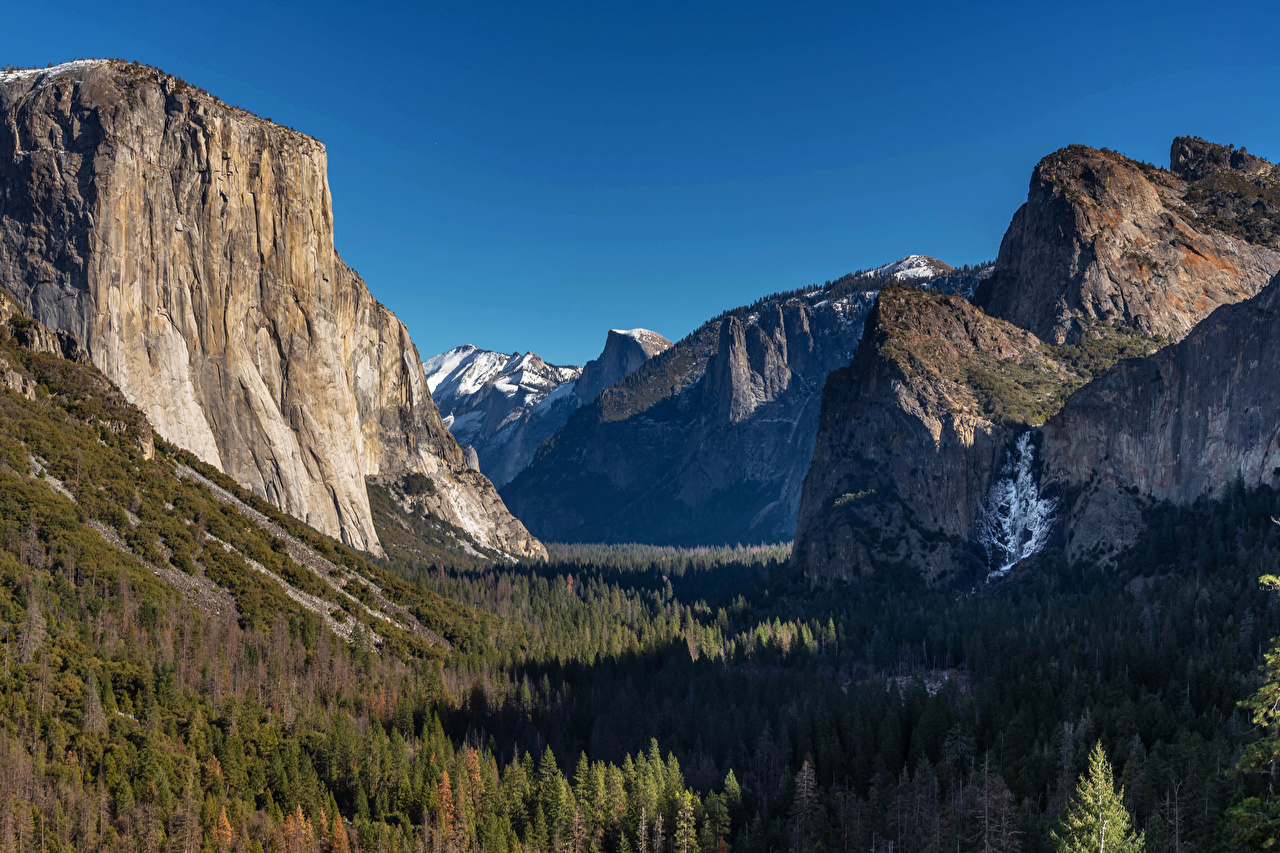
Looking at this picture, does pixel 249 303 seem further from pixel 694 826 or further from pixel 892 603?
pixel 694 826

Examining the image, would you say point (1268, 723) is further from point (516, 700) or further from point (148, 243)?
point (148, 243)

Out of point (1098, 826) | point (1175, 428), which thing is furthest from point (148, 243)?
point (1175, 428)

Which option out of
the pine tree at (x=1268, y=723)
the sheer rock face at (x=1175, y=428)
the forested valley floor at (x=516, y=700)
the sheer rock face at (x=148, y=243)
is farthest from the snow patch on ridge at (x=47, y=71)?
the pine tree at (x=1268, y=723)

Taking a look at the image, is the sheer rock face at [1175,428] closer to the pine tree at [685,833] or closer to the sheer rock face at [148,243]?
the pine tree at [685,833]

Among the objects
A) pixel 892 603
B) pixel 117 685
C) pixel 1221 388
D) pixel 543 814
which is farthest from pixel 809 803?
pixel 1221 388

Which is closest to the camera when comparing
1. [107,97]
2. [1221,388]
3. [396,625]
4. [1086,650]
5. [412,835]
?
[412,835]

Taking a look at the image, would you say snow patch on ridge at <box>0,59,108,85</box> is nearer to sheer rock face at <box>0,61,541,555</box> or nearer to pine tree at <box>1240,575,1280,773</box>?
sheer rock face at <box>0,61,541,555</box>

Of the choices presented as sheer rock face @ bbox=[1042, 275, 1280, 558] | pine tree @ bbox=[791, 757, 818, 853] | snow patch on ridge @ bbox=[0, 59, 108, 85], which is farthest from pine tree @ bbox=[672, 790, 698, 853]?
snow patch on ridge @ bbox=[0, 59, 108, 85]
